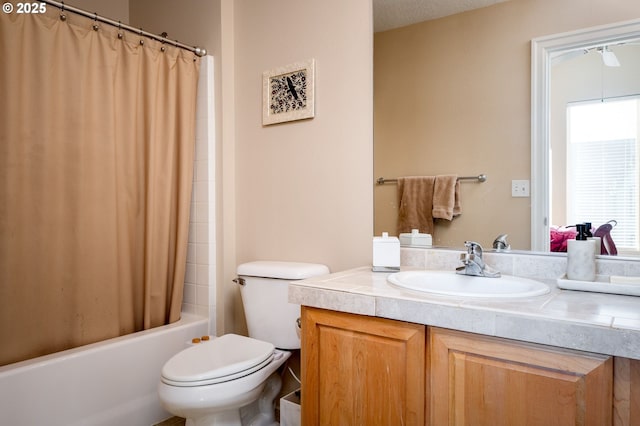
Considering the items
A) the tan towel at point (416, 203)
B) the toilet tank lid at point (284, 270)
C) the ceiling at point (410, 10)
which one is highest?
the ceiling at point (410, 10)

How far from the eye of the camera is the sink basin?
127cm

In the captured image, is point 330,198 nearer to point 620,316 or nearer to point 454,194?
point 454,194

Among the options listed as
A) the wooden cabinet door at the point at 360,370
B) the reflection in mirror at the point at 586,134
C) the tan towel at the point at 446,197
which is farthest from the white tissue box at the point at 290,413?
the reflection in mirror at the point at 586,134

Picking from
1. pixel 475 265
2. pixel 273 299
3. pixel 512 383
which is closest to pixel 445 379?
pixel 512 383

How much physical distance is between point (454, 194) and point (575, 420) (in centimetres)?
90

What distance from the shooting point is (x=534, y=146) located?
1.46 meters

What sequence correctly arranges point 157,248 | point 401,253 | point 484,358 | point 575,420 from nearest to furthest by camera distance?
1. point 575,420
2. point 484,358
3. point 401,253
4. point 157,248

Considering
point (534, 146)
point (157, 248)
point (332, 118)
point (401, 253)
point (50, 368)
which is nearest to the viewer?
point (534, 146)

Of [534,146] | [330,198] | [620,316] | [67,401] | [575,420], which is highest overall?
[534,146]

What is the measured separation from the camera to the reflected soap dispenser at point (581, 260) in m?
1.24

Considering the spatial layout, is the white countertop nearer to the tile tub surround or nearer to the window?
the tile tub surround

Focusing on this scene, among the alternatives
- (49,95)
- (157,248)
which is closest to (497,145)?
(157,248)

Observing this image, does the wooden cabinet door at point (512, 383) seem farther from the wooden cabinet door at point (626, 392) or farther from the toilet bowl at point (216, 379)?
the toilet bowl at point (216, 379)

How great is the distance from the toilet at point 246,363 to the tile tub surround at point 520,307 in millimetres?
412
